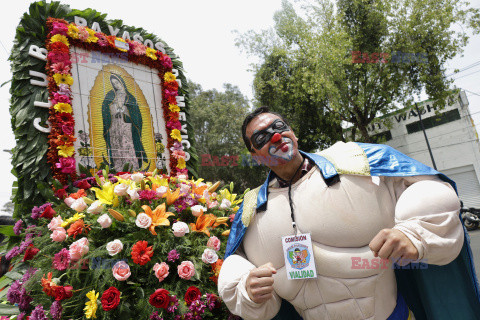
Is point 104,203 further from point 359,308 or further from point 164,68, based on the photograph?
point 164,68

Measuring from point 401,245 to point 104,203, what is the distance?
2.00 meters

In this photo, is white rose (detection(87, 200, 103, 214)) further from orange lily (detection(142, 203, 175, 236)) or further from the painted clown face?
the painted clown face

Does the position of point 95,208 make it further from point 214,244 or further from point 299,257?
point 299,257

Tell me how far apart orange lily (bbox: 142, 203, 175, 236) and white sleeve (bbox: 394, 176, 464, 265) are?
4.75ft

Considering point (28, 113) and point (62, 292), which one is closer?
point (62, 292)

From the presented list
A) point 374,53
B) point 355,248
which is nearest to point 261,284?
point 355,248

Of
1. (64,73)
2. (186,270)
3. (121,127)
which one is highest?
(64,73)

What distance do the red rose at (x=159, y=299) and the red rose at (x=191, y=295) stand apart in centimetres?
14

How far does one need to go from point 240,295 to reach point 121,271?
80cm

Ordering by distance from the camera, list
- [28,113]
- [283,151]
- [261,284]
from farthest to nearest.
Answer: [28,113] → [283,151] → [261,284]

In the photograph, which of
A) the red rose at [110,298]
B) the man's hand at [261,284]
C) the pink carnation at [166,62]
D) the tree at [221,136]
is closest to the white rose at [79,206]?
the red rose at [110,298]

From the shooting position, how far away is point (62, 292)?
6.23 ft

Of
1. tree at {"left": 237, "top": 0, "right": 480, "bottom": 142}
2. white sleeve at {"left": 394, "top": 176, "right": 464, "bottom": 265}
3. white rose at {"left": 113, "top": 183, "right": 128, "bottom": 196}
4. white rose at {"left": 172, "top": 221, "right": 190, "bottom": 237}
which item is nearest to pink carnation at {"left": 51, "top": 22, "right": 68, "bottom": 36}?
white rose at {"left": 113, "top": 183, "right": 128, "bottom": 196}

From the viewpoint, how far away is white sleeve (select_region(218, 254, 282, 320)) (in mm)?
1630
